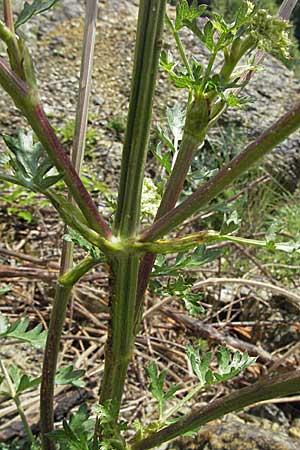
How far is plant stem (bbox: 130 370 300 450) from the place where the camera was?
0.60 meters

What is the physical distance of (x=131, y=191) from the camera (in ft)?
2.17

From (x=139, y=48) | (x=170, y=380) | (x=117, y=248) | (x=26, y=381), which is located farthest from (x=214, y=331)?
(x=139, y=48)

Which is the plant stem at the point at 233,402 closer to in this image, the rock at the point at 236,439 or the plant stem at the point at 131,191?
the plant stem at the point at 131,191

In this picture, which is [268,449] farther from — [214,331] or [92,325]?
[92,325]

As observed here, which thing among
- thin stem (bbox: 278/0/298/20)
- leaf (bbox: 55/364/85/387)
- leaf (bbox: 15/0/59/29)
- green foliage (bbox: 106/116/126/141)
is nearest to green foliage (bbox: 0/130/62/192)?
leaf (bbox: 15/0/59/29)

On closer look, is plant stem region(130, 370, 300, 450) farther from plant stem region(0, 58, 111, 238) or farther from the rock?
the rock

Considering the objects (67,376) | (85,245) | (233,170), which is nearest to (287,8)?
(233,170)

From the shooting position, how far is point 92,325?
68.8 inches

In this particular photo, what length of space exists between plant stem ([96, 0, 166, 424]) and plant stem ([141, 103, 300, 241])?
4cm

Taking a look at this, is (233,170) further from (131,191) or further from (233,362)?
(233,362)

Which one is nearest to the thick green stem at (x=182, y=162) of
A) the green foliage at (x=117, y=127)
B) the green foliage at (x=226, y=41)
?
the green foliage at (x=226, y=41)

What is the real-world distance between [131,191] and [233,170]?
13 centimetres

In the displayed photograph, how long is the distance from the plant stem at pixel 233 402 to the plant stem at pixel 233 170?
19 cm

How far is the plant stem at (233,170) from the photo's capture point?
1.73ft
